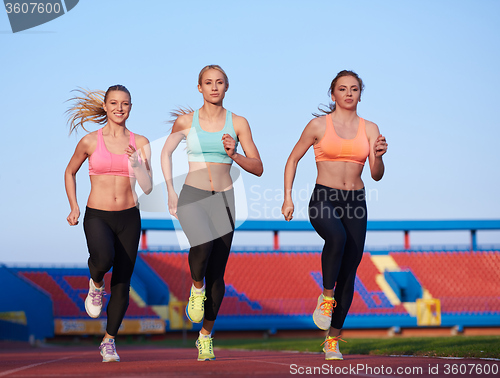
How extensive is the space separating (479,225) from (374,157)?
34.1m

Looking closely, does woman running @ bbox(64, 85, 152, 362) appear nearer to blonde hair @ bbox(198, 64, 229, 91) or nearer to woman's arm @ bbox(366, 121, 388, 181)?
blonde hair @ bbox(198, 64, 229, 91)

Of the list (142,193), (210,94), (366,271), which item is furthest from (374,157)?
(366,271)

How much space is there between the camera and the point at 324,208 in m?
6.34

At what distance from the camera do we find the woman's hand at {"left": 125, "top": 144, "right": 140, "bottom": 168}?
20.9 feet

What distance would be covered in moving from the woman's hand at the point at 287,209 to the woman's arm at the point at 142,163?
53.2 inches

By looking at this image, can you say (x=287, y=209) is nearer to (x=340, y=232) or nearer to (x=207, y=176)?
(x=340, y=232)

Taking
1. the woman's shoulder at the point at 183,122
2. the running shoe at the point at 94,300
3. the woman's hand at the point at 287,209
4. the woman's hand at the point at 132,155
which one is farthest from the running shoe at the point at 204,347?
the woman's shoulder at the point at 183,122

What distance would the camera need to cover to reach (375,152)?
6.33m

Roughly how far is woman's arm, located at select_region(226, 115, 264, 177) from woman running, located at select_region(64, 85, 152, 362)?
0.99 m

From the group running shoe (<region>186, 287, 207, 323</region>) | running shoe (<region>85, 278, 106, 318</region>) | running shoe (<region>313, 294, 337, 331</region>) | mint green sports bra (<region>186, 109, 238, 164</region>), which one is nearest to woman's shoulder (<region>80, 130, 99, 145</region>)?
mint green sports bra (<region>186, 109, 238, 164</region>)

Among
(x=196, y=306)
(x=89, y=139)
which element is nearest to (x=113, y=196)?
(x=89, y=139)

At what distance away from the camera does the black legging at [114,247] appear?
6.32 m

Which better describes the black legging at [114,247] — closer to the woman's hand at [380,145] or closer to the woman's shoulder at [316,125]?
the woman's shoulder at [316,125]

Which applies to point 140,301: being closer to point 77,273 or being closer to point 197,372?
point 77,273
